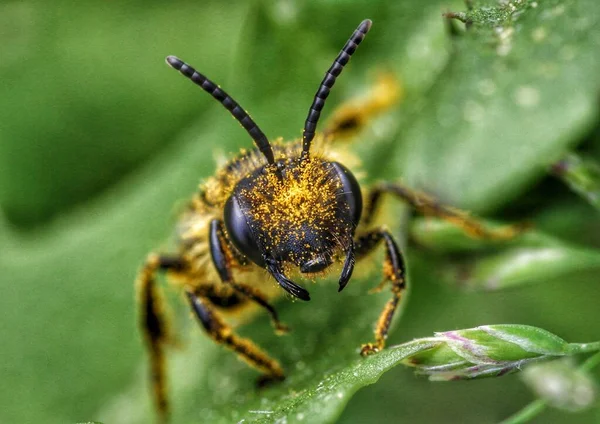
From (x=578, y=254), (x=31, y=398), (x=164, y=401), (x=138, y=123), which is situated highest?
(x=138, y=123)

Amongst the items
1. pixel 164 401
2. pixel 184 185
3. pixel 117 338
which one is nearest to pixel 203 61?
pixel 184 185

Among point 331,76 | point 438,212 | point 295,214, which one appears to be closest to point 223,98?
point 331,76

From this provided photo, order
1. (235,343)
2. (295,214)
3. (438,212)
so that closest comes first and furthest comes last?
(295,214) < (235,343) < (438,212)

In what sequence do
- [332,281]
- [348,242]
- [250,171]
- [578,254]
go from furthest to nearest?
[332,281] < [578,254] < [250,171] < [348,242]

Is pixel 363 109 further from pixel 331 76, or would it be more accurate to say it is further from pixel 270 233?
pixel 270 233

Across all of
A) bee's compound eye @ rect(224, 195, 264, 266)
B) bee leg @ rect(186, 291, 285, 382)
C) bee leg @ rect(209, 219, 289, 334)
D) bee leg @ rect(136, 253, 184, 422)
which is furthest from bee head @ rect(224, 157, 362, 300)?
bee leg @ rect(136, 253, 184, 422)

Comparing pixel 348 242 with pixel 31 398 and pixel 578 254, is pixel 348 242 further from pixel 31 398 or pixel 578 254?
pixel 31 398

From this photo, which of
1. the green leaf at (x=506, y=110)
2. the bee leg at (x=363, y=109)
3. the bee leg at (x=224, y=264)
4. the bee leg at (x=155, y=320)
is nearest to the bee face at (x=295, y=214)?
the bee leg at (x=224, y=264)
